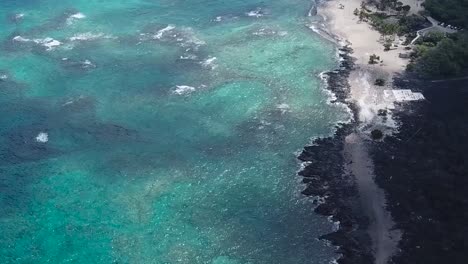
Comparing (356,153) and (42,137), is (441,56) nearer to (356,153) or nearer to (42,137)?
(356,153)

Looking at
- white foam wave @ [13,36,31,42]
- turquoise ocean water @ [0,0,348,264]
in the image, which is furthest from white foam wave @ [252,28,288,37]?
white foam wave @ [13,36,31,42]

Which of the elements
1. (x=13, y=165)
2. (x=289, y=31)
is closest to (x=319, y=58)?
(x=289, y=31)

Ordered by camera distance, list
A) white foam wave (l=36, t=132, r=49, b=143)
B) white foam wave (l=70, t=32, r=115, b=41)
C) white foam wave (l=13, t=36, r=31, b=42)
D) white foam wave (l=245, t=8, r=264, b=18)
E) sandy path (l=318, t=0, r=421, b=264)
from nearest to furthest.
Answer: sandy path (l=318, t=0, r=421, b=264) < white foam wave (l=36, t=132, r=49, b=143) < white foam wave (l=70, t=32, r=115, b=41) < white foam wave (l=13, t=36, r=31, b=42) < white foam wave (l=245, t=8, r=264, b=18)

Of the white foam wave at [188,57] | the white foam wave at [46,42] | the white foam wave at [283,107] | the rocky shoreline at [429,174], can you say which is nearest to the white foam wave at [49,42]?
the white foam wave at [46,42]

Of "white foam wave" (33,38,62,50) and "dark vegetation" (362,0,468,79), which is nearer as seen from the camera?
"dark vegetation" (362,0,468,79)

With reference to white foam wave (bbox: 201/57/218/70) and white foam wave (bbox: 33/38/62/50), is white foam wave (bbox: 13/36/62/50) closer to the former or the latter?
white foam wave (bbox: 33/38/62/50)

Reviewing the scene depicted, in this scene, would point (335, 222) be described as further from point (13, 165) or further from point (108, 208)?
point (13, 165)
